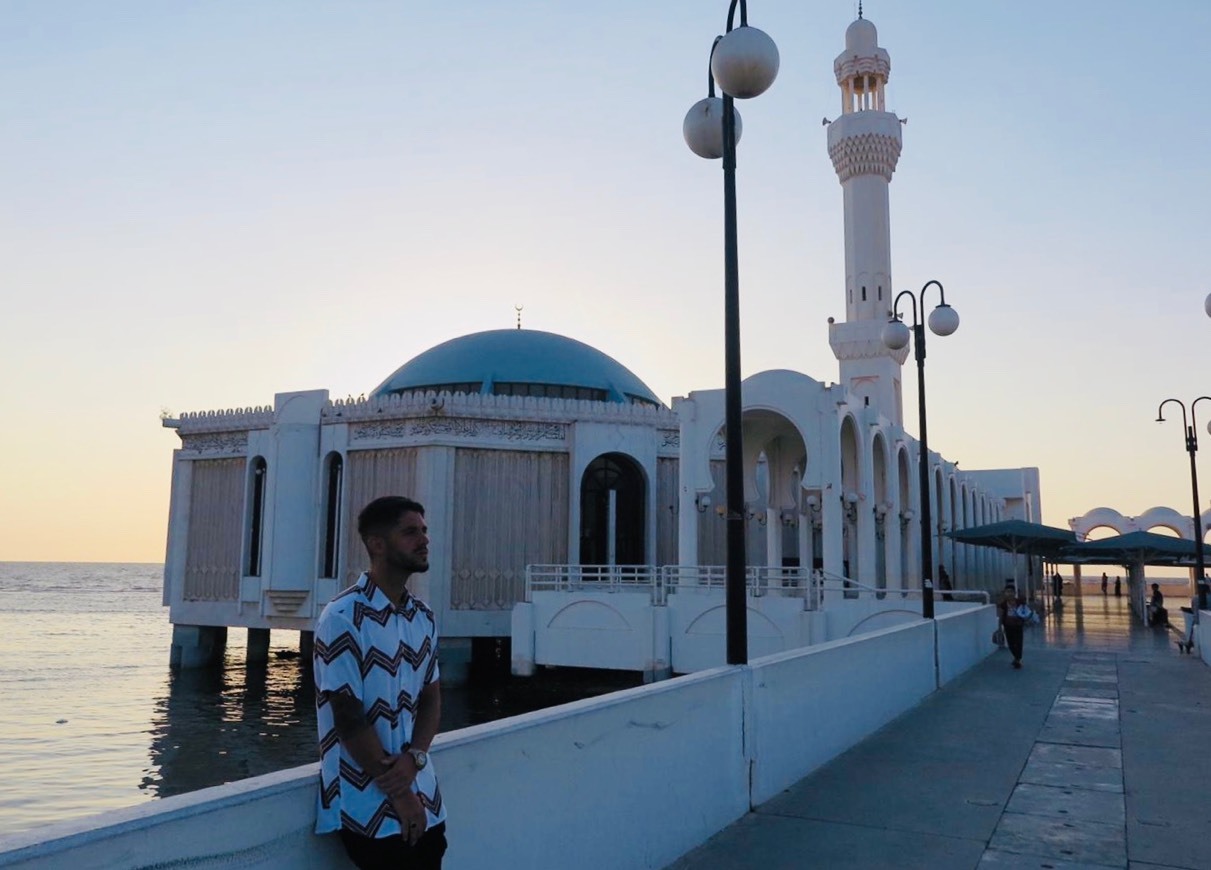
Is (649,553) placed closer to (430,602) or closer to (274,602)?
(430,602)

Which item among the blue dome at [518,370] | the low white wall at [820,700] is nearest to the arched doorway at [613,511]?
the blue dome at [518,370]

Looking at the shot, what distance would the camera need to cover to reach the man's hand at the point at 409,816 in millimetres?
2975

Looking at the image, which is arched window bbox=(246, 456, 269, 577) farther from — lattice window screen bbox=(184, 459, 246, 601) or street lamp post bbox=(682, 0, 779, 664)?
street lamp post bbox=(682, 0, 779, 664)

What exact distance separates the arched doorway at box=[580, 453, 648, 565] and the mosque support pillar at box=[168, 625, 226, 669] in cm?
1117

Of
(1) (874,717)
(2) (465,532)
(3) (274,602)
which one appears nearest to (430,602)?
(2) (465,532)

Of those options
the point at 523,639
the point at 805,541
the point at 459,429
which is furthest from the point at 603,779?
the point at 459,429

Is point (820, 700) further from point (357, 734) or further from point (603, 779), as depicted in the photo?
point (357, 734)

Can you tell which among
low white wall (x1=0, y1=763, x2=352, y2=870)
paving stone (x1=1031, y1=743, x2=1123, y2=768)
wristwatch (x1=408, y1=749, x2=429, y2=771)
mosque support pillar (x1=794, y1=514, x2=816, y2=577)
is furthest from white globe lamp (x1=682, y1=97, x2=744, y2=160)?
mosque support pillar (x1=794, y1=514, x2=816, y2=577)

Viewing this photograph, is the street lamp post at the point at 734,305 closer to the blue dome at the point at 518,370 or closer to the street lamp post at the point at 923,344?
the street lamp post at the point at 923,344

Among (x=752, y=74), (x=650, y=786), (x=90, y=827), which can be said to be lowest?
(x=650, y=786)

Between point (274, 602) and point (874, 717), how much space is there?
20541mm

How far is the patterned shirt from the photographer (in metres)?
2.99

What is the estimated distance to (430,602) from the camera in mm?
23922

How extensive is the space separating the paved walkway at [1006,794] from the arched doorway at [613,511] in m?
15.2
